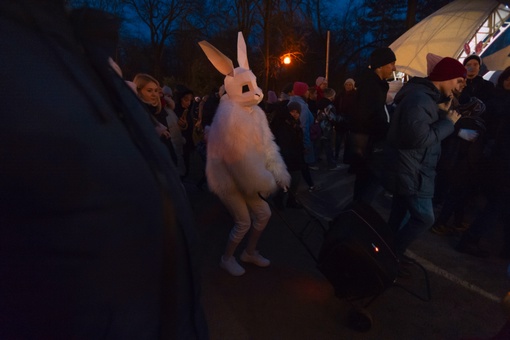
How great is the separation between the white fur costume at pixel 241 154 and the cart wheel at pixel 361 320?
3.85 ft

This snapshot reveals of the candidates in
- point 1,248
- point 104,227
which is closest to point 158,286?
point 104,227

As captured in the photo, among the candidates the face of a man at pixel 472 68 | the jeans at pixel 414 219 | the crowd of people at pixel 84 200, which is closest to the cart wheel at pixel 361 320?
the jeans at pixel 414 219

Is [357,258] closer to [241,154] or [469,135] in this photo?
[241,154]

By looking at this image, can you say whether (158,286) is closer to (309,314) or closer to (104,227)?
(104,227)

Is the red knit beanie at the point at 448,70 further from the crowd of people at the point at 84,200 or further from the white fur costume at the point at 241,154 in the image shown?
the crowd of people at the point at 84,200

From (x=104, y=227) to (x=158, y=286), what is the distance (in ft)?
0.67

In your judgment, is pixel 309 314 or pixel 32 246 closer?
pixel 32 246

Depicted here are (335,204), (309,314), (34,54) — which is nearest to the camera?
(34,54)

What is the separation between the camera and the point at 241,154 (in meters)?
3.01

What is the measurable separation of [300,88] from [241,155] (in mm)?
4116

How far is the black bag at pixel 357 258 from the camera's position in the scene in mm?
2561

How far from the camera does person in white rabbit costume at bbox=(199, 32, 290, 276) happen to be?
119 inches

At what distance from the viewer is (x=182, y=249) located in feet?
2.85

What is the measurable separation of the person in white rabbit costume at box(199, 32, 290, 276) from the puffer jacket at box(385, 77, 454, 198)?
43.8 inches
